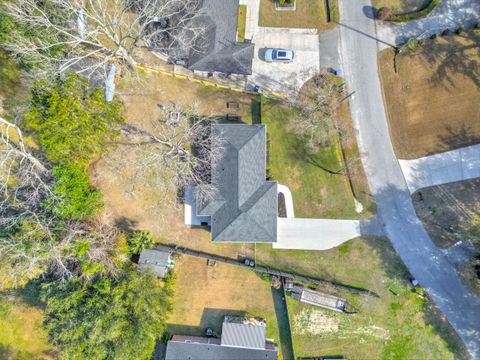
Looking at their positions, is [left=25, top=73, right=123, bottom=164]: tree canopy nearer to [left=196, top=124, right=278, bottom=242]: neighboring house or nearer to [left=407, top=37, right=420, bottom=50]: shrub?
[left=196, top=124, right=278, bottom=242]: neighboring house

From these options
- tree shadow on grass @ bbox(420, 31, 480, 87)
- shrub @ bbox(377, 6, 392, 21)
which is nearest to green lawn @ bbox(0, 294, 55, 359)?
shrub @ bbox(377, 6, 392, 21)

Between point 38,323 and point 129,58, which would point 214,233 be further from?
point 38,323

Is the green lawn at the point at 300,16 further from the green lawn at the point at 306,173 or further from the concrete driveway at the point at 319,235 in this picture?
the concrete driveway at the point at 319,235

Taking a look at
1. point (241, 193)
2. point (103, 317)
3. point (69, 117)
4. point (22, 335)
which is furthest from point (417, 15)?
point (22, 335)

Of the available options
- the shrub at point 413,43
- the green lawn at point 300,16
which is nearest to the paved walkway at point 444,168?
the shrub at point 413,43

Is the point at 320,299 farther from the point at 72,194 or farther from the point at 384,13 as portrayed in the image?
the point at 384,13
